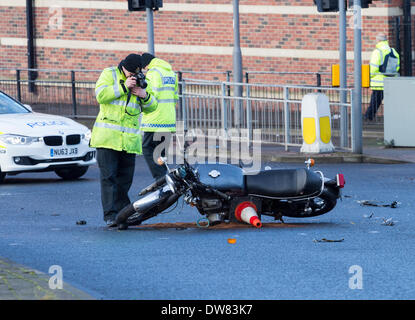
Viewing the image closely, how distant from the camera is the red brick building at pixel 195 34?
26266 millimetres

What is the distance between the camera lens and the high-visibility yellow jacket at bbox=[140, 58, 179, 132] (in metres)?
13.3

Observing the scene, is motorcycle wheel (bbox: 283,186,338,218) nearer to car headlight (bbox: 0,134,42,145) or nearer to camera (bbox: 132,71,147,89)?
camera (bbox: 132,71,147,89)

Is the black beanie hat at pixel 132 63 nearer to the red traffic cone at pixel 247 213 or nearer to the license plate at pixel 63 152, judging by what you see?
the red traffic cone at pixel 247 213

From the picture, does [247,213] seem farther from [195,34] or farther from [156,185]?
[195,34]

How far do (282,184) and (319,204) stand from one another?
549 mm

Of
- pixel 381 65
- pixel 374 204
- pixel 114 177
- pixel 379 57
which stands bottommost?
pixel 374 204

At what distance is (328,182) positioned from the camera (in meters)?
10.7

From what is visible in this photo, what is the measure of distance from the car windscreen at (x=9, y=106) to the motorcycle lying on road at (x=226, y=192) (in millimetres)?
5919

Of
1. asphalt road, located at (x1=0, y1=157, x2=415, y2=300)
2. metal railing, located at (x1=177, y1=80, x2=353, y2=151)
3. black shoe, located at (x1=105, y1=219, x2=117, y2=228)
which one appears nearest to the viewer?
asphalt road, located at (x1=0, y1=157, x2=415, y2=300)

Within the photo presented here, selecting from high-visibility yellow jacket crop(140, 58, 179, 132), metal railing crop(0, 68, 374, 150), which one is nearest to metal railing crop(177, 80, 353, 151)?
metal railing crop(0, 68, 374, 150)

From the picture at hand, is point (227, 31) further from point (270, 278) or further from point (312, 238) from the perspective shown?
point (270, 278)

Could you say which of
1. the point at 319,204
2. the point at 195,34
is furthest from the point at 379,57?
the point at 319,204

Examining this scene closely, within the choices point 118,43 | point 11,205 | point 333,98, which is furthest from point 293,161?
point 118,43

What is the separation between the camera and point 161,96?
13.4m
